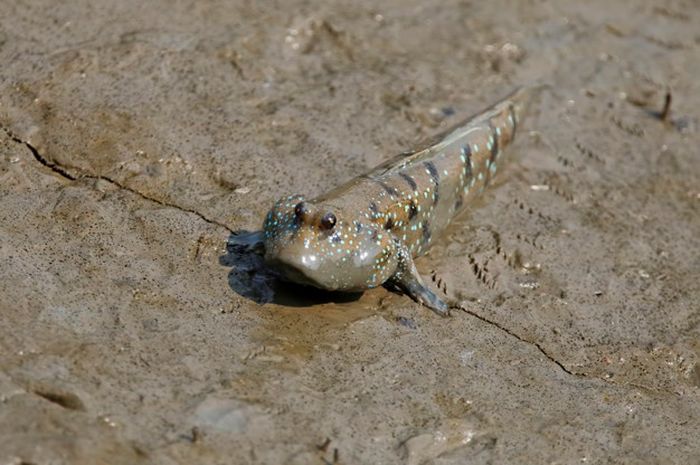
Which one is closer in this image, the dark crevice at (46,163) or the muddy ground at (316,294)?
the muddy ground at (316,294)

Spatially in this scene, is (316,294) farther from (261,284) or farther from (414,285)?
(414,285)

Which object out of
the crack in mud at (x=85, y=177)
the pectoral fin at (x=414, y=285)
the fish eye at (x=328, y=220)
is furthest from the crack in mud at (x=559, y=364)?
the crack in mud at (x=85, y=177)

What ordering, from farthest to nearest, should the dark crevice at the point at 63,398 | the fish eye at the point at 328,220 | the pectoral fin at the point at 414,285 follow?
the pectoral fin at the point at 414,285 < the fish eye at the point at 328,220 < the dark crevice at the point at 63,398

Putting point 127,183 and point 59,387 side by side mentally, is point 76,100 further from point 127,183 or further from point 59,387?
point 59,387

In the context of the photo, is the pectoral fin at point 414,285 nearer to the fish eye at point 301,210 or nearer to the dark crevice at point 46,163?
the fish eye at point 301,210

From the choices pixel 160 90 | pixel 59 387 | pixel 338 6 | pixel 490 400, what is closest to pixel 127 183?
pixel 160 90

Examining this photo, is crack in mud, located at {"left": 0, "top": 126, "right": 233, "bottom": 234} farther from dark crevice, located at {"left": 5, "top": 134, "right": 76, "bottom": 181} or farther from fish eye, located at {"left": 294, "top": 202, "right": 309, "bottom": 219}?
fish eye, located at {"left": 294, "top": 202, "right": 309, "bottom": 219}

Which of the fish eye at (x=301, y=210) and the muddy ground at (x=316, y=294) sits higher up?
the fish eye at (x=301, y=210)
